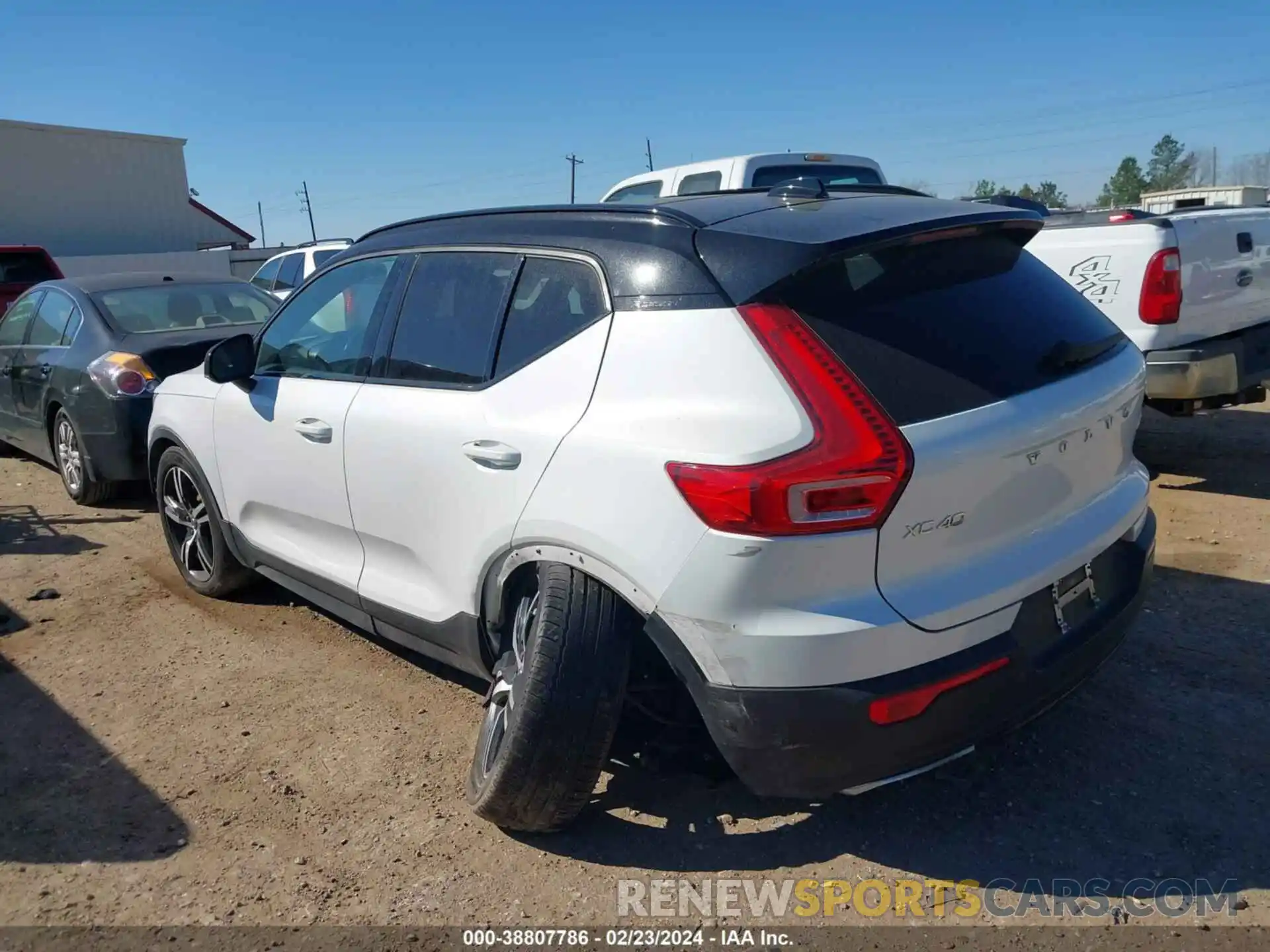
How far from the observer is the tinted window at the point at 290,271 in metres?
13.8

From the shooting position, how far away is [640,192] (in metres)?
9.50

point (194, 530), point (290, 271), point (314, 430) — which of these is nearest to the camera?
point (314, 430)

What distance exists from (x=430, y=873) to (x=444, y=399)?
4.68 feet

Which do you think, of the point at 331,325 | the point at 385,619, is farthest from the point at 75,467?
the point at 385,619

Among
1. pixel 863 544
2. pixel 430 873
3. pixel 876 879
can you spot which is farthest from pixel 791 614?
pixel 430 873

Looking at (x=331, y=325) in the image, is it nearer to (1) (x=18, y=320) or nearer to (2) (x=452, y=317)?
(2) (x=452, y=317)

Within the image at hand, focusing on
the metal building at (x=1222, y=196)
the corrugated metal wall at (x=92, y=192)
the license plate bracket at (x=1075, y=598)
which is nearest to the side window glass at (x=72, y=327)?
the license plate bracket at (x=1075, y=598)

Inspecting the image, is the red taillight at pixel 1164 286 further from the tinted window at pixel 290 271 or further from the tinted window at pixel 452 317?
the tinted window at pixel 290 271

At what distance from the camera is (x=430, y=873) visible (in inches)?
114

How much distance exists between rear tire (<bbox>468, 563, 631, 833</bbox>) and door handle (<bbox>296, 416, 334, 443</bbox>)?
129cm

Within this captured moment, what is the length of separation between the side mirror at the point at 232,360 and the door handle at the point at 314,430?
528mm

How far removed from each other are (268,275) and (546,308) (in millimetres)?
13030

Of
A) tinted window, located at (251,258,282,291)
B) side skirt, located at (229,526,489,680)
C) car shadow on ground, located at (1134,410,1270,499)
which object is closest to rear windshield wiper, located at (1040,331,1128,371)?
side skirt, located at (229,526,489,680)

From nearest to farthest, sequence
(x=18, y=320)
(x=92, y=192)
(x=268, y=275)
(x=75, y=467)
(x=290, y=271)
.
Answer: (x=75, y=467)
(x=18, y=320)
(x=290, y=271)
(x=268, y=275)
(x=92, y=192)
